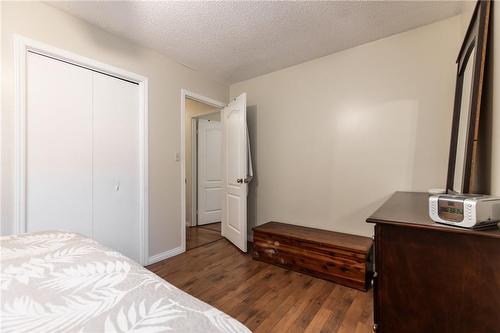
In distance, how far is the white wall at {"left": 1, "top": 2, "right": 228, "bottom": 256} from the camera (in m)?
1.63

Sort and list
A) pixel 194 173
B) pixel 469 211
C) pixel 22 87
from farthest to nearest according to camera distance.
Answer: pixel 194 173, pixel 22 87, pixel 469 211

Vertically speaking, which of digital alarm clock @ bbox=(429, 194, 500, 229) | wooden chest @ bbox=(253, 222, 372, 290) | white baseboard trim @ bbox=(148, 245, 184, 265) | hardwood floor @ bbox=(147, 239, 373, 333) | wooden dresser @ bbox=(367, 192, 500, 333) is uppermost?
digital alarm clock @ bbox=(429, 194, 500, 229)

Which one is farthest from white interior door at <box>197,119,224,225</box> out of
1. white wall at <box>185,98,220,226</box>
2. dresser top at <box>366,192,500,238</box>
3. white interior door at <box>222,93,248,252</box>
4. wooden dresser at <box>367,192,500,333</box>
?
wooden dresser at <box>367,192,500,333</box>

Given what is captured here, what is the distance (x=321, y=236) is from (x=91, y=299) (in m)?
2.17

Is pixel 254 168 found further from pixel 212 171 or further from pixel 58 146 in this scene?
pixel 58 146

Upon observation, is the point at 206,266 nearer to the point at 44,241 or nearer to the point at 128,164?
the point at 128,164

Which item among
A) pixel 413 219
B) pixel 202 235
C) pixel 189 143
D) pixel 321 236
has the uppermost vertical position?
pixel 189 143

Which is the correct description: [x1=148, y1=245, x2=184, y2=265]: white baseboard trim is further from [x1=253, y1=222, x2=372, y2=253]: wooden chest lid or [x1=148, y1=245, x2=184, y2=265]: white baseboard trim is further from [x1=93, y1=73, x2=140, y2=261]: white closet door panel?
[x1=253, y1=222, x2=372, y2=253]: wooden chest lid

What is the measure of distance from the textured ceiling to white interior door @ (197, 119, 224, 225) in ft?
5.78

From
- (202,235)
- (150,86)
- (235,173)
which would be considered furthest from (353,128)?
(202,235)

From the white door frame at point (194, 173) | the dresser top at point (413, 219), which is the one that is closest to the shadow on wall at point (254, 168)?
the white door frame at point (194, 173)

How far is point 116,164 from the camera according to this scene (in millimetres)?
2268

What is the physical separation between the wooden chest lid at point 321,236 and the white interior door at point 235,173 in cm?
39

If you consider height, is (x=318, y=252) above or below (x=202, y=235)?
above
